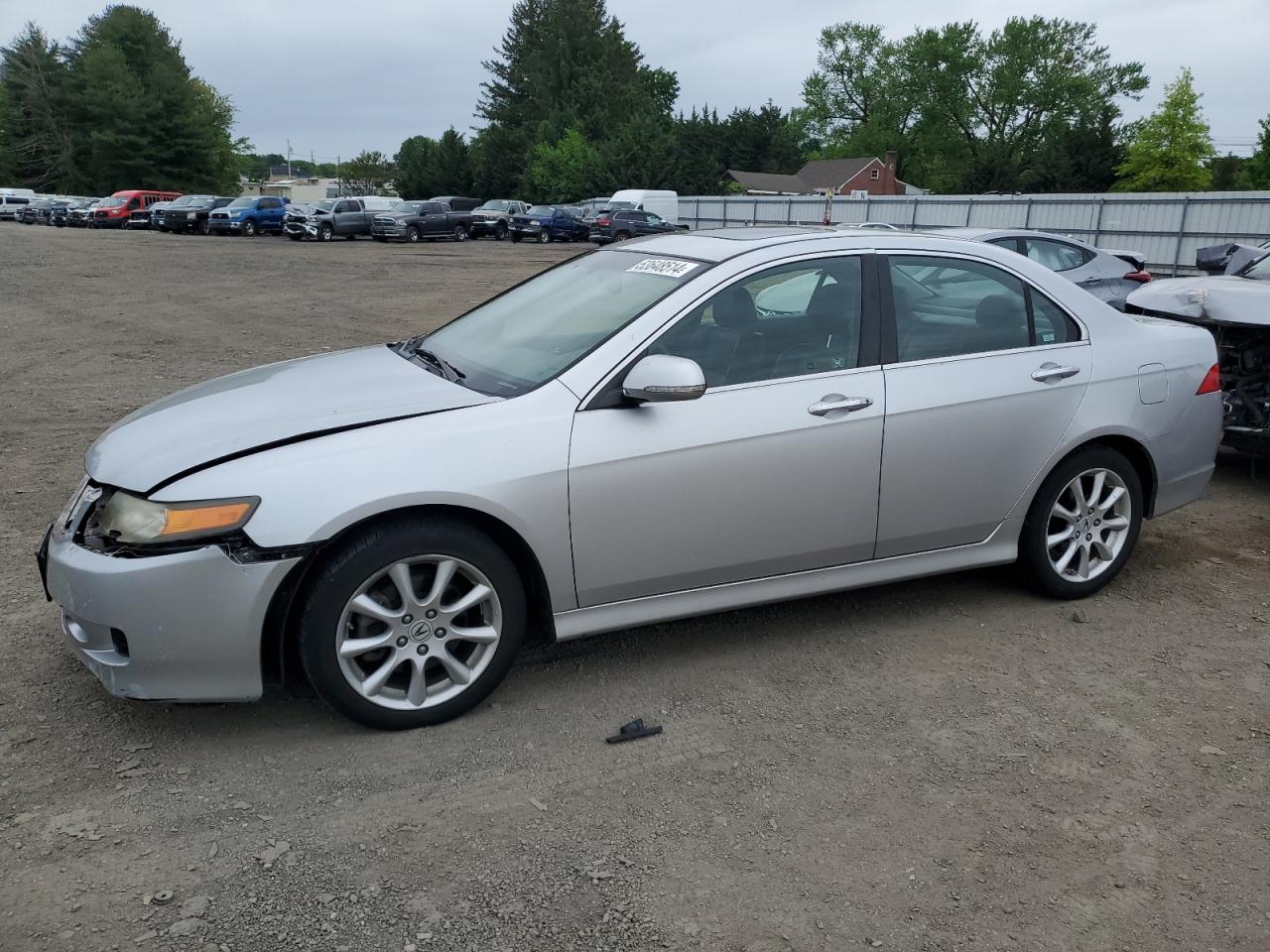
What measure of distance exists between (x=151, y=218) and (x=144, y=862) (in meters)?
44.9

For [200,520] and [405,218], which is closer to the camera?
[200,520]

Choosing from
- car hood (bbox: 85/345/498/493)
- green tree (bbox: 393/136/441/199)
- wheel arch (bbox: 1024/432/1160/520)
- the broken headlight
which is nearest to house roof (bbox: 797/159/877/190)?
green tree (bbox: 393/136/441/199)

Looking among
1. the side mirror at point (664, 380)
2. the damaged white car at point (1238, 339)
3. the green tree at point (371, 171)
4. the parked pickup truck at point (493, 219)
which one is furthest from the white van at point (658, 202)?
the green tree at point (371, 171)

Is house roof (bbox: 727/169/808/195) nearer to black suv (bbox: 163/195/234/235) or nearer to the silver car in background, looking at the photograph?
black suv (bbox: 163/195/234/235)

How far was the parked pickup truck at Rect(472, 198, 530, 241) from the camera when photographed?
1602 inches

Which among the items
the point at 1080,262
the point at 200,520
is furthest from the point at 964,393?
the point at 1080,262

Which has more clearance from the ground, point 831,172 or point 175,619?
point 831,172

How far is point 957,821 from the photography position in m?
3.12

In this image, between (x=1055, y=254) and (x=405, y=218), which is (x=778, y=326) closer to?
(x=1055, y=254)

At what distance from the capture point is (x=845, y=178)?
8138cm

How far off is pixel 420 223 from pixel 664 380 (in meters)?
36.7

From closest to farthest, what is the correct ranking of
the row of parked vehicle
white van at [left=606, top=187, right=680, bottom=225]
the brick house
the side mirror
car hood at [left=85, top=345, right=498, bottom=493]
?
car hood at [left=85, top=345, right=498, bottom=493] < the side mirror < the row of parked vehicle < white van at [left=606, top=187, right=680, bottom=225] < the brick house

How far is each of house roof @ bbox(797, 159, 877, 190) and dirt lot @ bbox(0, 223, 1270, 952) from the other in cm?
7956

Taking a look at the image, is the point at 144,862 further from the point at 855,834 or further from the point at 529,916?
the point at 855,834
